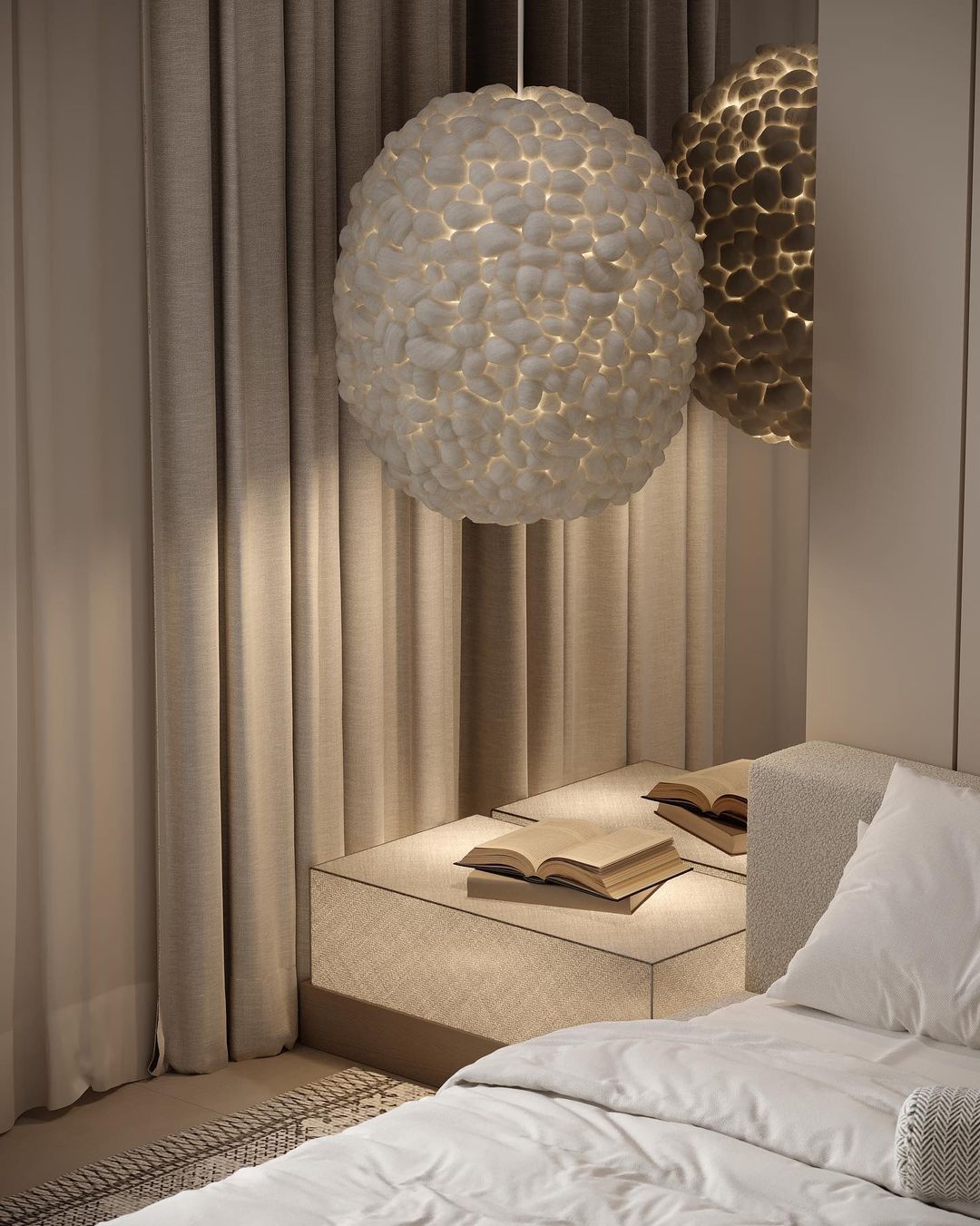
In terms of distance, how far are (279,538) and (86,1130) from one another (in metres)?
1.24

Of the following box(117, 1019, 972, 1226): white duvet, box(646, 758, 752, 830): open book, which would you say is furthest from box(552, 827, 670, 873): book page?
box(117, 1019, 972, 1226): white duvet

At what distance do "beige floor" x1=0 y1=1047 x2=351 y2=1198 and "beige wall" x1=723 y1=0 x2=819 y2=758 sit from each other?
1.23 metres

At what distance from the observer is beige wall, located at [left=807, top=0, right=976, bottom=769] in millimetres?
2736

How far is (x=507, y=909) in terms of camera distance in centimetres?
300

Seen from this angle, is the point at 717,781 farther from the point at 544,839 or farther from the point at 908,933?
the point at 908,933

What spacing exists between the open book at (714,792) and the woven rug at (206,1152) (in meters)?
0.87

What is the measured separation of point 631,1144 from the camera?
187cm

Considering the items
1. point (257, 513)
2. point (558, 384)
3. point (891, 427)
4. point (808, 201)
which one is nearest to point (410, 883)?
point (257, 513)

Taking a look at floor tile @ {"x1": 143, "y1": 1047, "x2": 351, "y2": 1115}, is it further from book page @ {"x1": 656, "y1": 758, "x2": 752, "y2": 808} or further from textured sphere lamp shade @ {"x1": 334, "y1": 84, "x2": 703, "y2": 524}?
textured sphere lamp shade @ {"x1": 334, "y1": 84, "x2": 703, "y2": 524}

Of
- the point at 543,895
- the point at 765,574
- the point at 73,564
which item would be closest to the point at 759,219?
the point at 765,574

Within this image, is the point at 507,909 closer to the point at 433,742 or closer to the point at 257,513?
the point at 433,742

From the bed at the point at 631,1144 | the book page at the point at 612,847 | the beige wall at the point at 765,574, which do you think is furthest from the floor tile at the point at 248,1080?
the beige wall at the point at 765,574

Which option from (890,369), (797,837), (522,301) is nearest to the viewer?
(522,301)

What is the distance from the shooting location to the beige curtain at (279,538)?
120 inches
